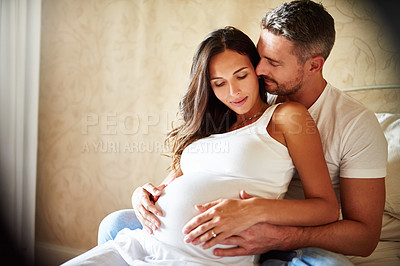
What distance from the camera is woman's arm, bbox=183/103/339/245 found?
41.7 inches

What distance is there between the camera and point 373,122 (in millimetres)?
1233

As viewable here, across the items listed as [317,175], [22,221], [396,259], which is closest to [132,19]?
[22,221]

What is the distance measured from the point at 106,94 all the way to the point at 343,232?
1.53 m

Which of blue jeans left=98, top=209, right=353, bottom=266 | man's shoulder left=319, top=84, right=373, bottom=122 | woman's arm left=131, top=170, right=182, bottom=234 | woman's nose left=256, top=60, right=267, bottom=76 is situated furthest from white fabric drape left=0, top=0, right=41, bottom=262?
man's shoulder left=319, top=84, right=373, bottom=122

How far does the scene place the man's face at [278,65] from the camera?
131 cm

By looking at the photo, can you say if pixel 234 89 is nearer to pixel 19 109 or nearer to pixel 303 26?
pixel 303 26

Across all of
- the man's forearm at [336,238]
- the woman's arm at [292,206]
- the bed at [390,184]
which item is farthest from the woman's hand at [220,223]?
the bed at [390,184]

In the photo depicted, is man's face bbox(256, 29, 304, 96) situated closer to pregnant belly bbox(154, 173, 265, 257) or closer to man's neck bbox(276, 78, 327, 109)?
man's neck bbox(276, 78, 327, 109)

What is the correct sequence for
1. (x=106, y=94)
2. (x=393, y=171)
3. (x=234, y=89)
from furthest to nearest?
(x=106, y=94), (x=393, y=171), (x=234, y=89)

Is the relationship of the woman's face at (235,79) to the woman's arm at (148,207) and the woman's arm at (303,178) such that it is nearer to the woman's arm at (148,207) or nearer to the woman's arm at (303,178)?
the woman's arm at (303,178)

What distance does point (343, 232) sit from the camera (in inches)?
44.2

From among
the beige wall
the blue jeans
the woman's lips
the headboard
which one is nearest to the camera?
the blue jeans

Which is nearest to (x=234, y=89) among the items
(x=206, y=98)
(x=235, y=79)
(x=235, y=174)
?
(x=235, y=79)

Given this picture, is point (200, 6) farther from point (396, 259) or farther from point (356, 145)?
point (396, 259)
